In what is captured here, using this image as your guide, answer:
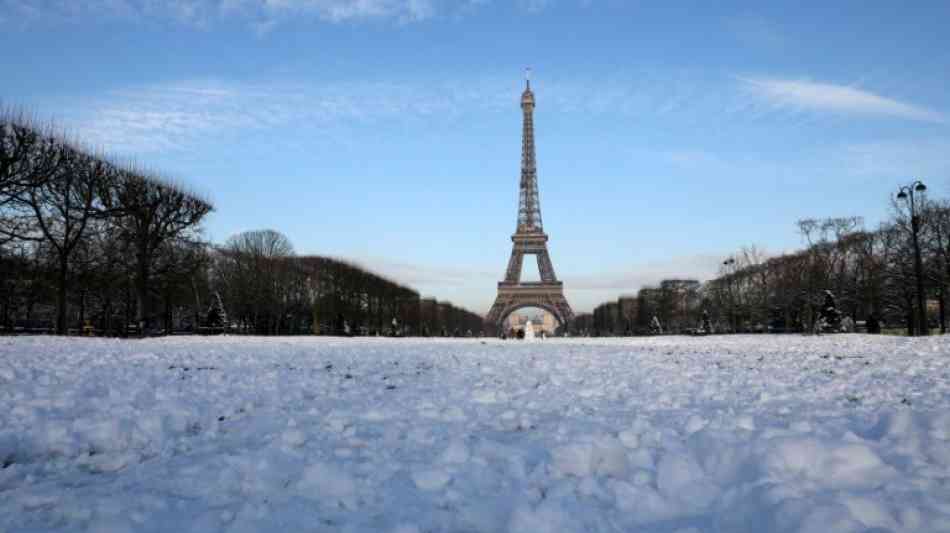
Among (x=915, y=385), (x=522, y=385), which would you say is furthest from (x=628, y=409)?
(x=915, y=385)

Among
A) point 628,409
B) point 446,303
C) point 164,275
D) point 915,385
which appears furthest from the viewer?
point 446,303

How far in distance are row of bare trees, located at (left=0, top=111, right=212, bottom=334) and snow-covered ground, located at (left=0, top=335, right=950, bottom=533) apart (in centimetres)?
2100

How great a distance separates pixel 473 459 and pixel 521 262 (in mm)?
86305

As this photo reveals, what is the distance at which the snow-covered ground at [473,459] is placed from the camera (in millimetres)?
3180

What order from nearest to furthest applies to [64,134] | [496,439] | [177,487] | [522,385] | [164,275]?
[177,487] < [496,439] < [522,385] < [64,134] < [164,275]

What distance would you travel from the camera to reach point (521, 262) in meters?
90.2

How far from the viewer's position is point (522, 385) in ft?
27.8

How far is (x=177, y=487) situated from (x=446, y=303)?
366 ft

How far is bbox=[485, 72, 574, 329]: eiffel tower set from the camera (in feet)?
285

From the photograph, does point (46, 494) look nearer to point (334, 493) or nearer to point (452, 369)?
point (334, 493)

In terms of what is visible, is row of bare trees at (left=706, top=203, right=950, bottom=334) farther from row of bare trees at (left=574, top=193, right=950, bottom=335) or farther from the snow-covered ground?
the snow-covered ground

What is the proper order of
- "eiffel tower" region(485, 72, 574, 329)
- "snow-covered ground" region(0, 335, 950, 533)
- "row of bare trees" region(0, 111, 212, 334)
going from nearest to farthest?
"snow-covered ground" region(0, 335, 950, 533)
"row of bare trees" region(0, 111, 212, 334)
"eiffel tower" region(485, 72, 574, 329)

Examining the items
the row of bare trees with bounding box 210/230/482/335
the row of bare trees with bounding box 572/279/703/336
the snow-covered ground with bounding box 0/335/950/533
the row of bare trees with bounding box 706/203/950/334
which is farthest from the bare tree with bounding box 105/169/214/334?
the row of bare trees with bounding box 572/279/703/336

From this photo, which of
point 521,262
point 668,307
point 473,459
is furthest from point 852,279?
point 473,459
